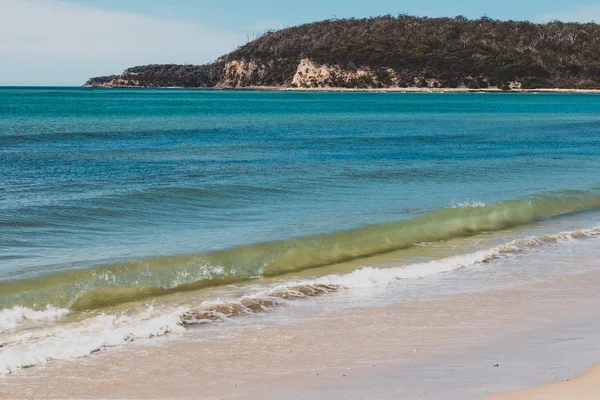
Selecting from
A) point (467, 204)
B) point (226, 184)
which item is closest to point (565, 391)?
point (467, 204)

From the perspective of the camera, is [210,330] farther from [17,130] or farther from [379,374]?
[17,130]

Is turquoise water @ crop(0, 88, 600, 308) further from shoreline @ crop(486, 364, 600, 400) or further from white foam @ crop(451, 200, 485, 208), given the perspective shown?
shoreline @ crop(486, 364, 600, 400)

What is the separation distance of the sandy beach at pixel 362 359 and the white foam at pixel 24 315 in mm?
1874

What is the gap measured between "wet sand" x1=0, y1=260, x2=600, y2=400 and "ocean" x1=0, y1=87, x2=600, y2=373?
673 millimetres

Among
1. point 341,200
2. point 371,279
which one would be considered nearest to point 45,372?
point 371,279

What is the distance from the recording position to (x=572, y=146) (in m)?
39.2

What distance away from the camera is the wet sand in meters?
6.36

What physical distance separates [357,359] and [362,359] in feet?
0.15

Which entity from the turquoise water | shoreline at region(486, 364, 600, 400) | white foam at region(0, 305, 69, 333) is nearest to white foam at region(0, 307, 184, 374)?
white foam at region(0, 305, 69, 333)

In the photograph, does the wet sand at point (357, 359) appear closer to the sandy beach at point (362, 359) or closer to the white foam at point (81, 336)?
the sandy beach at point (362, 359)

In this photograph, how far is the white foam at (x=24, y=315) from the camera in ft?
28.8

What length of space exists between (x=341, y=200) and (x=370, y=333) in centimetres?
1089

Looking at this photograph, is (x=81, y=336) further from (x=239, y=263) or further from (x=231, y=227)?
(x=231, y=227)

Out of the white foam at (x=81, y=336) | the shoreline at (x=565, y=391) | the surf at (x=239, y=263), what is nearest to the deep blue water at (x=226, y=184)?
the surf at (x=239, y=263)
